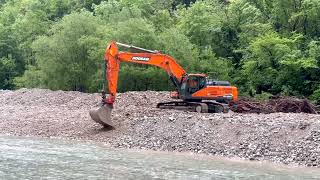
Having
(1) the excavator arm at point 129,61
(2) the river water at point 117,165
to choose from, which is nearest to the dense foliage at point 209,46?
(1) the excavator arm at point 129,61

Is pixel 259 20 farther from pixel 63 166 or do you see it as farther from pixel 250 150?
pixel 63 166

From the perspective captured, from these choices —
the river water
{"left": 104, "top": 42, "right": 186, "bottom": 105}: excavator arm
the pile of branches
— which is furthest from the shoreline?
the pile of branches

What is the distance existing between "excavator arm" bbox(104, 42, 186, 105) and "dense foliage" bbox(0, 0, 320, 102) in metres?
14.2

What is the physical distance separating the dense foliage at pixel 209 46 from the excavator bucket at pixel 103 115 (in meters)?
17.0

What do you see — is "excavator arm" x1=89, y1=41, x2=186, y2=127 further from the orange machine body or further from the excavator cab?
the excavator cab

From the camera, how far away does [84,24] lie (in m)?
45.4

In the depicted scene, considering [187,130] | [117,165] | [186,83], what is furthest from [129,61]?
[117,165]

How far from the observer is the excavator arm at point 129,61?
23734 millimetres

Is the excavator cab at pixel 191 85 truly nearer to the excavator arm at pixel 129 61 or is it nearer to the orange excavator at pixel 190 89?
the orange excavator at pixel 190 89

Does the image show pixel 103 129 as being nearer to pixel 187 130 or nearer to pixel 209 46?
pixel 187 130

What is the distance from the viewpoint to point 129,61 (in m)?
25.3

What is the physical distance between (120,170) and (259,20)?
35102 millimetres

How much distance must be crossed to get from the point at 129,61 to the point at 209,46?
22.6 m

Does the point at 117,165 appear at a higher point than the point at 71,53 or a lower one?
lower
